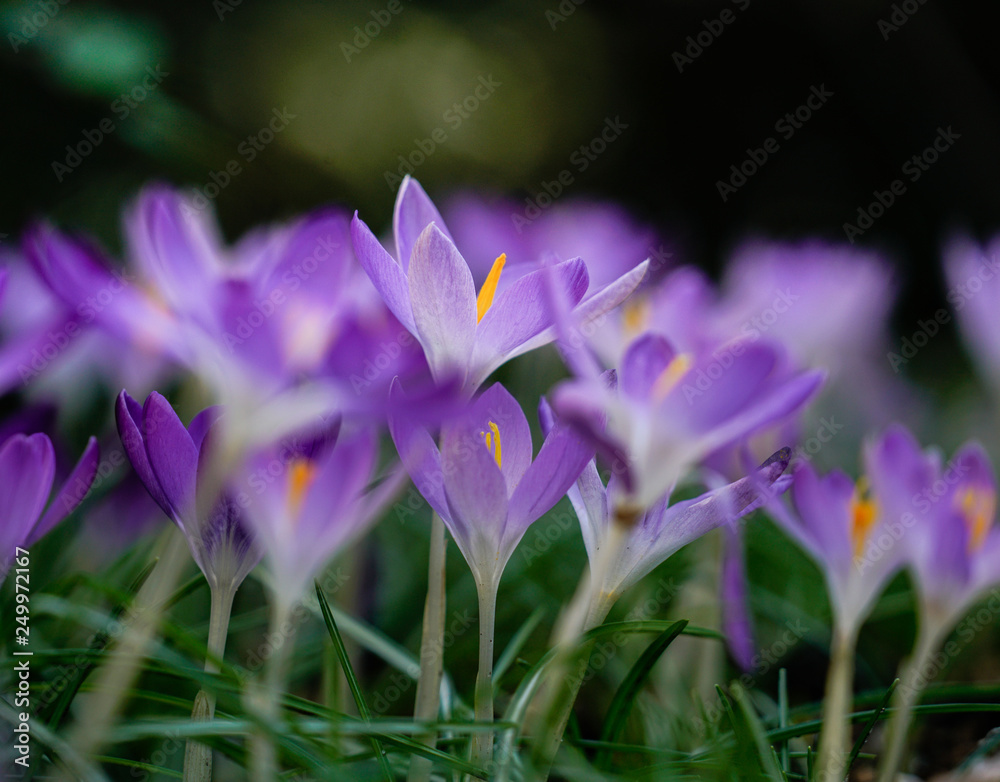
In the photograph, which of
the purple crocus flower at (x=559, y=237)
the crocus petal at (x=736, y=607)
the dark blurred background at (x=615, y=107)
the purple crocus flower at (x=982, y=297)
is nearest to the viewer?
the crocus petal at (x=736, y=607)

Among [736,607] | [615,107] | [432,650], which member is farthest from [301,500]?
[615,107]

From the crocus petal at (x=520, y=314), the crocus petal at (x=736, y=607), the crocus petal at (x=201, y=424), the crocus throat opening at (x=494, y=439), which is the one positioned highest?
the crocus petal at (x=520, y=314)

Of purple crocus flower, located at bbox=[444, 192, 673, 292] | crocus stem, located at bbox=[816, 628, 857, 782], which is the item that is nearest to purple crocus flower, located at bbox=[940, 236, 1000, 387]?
purple crocus flower, located at bbox=[444, 192, 673, 292]

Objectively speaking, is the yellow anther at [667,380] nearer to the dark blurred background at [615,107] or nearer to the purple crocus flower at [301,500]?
the purple crocus flower at [301,500]

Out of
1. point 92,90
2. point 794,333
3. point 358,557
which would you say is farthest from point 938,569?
point 92,90

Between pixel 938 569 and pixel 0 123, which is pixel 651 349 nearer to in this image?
pixel 938 569

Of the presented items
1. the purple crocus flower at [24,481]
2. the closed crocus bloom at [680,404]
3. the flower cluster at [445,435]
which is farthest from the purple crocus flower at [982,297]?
the purple crocus flower at [24,481]

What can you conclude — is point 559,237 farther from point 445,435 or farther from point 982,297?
point 445,435

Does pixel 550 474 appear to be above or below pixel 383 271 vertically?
below
